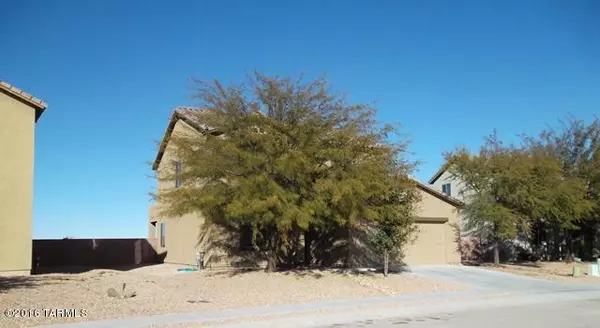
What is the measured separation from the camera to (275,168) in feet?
60.9

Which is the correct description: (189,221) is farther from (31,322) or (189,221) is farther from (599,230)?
(599,230)

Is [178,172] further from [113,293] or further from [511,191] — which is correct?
[511,191]

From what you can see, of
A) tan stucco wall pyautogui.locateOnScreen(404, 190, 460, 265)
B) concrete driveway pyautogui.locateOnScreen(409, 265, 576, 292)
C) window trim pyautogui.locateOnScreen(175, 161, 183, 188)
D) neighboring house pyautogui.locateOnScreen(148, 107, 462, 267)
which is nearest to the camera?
window trim pyautogui.locateOnScreen(175, 161, 183, 188)

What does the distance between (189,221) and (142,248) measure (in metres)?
6.93

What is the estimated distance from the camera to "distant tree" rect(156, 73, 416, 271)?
18.5 meters

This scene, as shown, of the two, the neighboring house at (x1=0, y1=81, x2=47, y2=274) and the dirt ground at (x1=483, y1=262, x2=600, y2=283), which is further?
the dirt ground at (x1=483, y1=262, x2=600, y2=283)

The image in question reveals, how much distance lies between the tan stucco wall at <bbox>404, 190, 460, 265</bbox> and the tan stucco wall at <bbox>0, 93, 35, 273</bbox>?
1697 cm

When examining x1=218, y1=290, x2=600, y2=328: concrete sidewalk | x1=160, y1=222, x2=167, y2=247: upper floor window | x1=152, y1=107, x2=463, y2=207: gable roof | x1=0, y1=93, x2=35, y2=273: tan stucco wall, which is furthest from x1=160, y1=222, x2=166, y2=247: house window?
x1=218, y1=290, x2=600, y2=328: concrete sidewalk

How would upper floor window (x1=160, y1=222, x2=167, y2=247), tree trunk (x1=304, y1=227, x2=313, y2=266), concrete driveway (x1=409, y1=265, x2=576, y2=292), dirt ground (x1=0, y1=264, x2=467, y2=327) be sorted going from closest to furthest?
dirt ground (x1=0, y1=264, x2=467, y2=327)
concrete driveway (x1=409, y1=265, x2=576, y2=292)
tree trunk (x1=304, y1=227, x2=313, y2=266)
upper floor window (x1=160, y1=222, x2=167, y2=247)

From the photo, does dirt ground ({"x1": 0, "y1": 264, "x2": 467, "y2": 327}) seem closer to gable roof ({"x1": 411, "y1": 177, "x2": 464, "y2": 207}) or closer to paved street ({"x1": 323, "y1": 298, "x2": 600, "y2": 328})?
paved street ({"x1": 323, "y1": 298, "x2": 600, "y2": 328})

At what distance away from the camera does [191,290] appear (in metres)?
18.0

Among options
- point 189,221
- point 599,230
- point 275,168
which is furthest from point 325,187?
point 599,230

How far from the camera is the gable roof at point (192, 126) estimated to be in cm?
2180

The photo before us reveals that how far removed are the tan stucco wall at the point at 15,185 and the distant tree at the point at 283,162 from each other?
5536 millimetres
